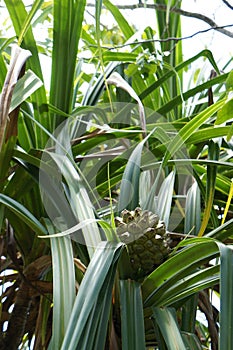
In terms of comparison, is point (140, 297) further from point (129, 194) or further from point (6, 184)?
point (6, 184)

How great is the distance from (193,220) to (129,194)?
0.12 m

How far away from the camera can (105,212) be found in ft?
2.76

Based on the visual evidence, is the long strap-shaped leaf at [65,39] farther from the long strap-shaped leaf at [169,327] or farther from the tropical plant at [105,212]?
the long strap-shaped leaf at [169,327]

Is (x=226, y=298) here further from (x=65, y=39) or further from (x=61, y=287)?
(x=65, y=39)

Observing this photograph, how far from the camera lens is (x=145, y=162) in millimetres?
892

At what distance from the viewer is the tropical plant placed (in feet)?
1.91

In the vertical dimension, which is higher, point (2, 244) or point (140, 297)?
point (2, 244)

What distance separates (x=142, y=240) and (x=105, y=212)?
0.59ft

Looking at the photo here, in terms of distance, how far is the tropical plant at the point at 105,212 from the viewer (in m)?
0.58

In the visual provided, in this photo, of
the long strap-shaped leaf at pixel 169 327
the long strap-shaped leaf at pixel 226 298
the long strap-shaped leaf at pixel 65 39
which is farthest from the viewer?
the long strap-shaped leaf at pixel 65 39

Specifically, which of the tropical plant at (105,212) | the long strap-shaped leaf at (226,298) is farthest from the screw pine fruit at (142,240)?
the long strap-shaped leaf at (226,298)

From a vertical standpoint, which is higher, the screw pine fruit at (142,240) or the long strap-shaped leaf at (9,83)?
the long strap-shaped leaf at (9,83)

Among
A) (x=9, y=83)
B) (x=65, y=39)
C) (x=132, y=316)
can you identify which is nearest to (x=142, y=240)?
(x=132, y=316)

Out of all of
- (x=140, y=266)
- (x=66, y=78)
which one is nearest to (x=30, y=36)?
(x=66, y=78)
